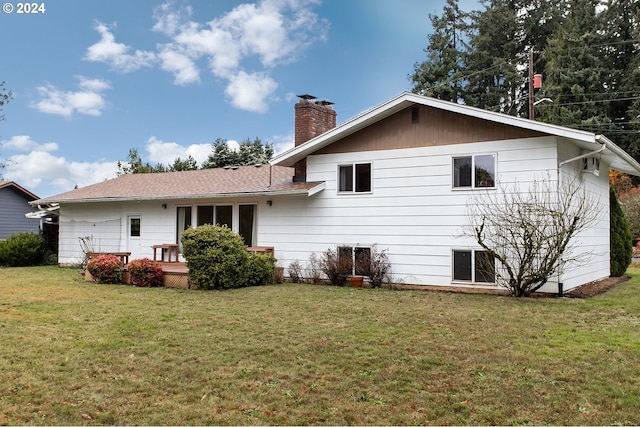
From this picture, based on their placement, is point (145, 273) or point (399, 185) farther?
point (145, 273)

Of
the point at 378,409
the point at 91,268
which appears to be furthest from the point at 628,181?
the point at 378,409

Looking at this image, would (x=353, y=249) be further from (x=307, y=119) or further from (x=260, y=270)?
(x=307, y=119)

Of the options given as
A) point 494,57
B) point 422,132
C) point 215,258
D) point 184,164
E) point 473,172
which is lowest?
point 215,258

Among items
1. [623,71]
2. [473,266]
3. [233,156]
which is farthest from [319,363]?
[623,71]

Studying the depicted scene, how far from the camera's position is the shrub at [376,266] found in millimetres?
13203

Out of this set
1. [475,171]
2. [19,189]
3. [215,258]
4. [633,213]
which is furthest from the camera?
[19,189]

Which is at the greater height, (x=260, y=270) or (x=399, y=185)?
(x=399, y=185)

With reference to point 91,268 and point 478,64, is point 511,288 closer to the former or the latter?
point 91,268

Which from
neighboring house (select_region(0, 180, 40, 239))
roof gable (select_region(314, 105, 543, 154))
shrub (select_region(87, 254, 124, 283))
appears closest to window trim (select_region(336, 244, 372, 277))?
roof gable (select_region(314, 105, 543, 154))

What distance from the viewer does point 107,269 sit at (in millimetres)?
14133

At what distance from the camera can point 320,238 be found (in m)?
14.3

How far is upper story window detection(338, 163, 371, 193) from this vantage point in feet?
45.0

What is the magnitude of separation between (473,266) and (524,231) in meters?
1.60

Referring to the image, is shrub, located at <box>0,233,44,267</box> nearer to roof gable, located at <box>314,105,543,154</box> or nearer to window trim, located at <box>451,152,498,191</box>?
roof gable, located at <box>314,105,543,154</box>
